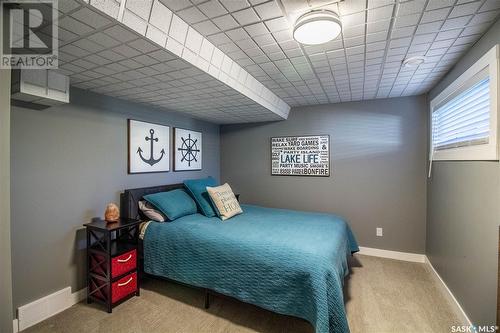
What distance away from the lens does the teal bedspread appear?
162cm

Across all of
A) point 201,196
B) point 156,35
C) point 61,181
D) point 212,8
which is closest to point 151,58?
point 156,35

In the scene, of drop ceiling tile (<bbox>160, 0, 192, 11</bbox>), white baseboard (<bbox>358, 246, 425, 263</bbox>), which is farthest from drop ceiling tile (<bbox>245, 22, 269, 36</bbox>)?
white baseboard (<bbox>358, 246, 425, 263</bbox>)

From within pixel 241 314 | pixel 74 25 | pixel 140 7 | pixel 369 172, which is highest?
pixel 140 7

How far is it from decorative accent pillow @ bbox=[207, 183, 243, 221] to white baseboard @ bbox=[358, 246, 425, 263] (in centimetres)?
198

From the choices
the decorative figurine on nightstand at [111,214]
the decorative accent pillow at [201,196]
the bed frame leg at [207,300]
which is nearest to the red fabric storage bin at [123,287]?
the decorative figurine on nightstand at [111,214]

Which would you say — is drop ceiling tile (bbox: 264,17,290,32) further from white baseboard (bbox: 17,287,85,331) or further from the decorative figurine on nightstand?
white baseboard (bbox: 17,287,85,331)

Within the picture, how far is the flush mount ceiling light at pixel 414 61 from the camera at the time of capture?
201 centimetres

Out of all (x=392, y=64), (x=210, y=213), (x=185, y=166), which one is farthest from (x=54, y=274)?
(x=392, y=64)

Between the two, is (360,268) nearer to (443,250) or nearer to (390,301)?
(390,301)

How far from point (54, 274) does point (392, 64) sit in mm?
3665

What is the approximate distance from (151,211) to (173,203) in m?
0.25

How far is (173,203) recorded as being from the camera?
2752mm

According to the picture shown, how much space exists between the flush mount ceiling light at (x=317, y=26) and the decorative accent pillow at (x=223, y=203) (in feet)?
6.41

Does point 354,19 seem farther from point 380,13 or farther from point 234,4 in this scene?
point 234,4
